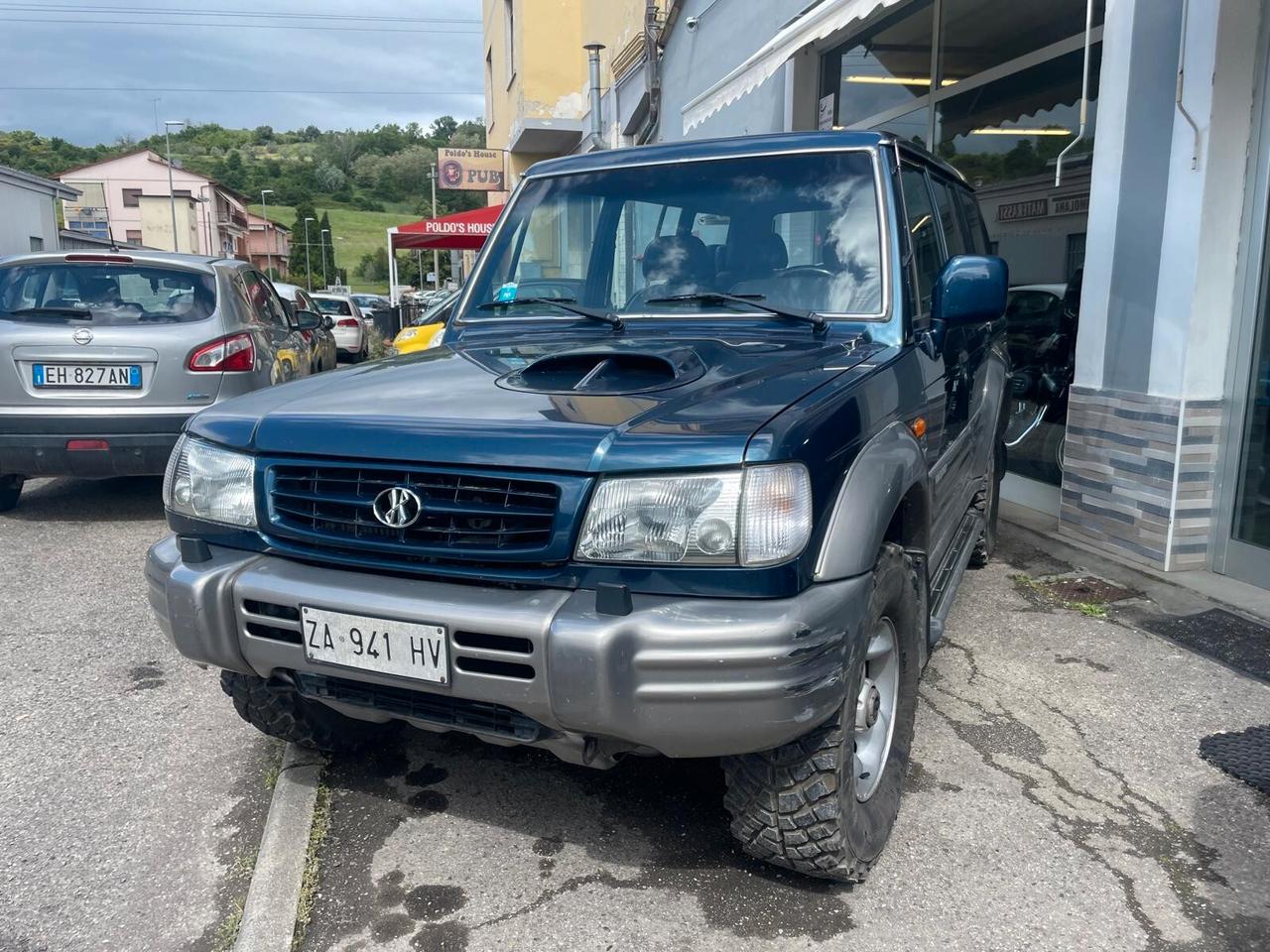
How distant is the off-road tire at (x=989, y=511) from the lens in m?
5.08

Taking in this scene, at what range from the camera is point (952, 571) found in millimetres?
3900

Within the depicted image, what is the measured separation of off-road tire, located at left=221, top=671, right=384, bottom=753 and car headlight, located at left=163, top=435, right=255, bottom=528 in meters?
0.59

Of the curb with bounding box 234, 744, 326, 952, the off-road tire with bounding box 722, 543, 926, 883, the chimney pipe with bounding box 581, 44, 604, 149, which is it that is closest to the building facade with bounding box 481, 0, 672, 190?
the chimney pipe with bounding box 581, 44, 604, 149

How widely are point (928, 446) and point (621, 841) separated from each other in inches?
58.1

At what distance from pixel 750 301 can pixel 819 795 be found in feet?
4.89

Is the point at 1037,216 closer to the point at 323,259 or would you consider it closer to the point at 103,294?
the point at 103,294

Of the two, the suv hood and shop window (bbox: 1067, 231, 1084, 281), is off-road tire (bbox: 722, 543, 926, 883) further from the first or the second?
shop window (bbox: 1067, 231, 1084, 281)

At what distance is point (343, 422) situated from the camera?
8.09ft

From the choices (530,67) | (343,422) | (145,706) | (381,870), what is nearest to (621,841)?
(381,870)

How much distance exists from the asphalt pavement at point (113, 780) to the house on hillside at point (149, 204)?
75.8 metres

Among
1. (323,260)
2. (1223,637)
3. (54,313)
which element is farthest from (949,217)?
(323,260)

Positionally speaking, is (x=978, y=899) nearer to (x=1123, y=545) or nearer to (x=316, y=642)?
(x=316, y=642)

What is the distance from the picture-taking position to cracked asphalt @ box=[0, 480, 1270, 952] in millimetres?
2465

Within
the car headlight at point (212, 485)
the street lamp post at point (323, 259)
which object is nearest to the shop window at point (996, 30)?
the car headlight at point (212, 485)
